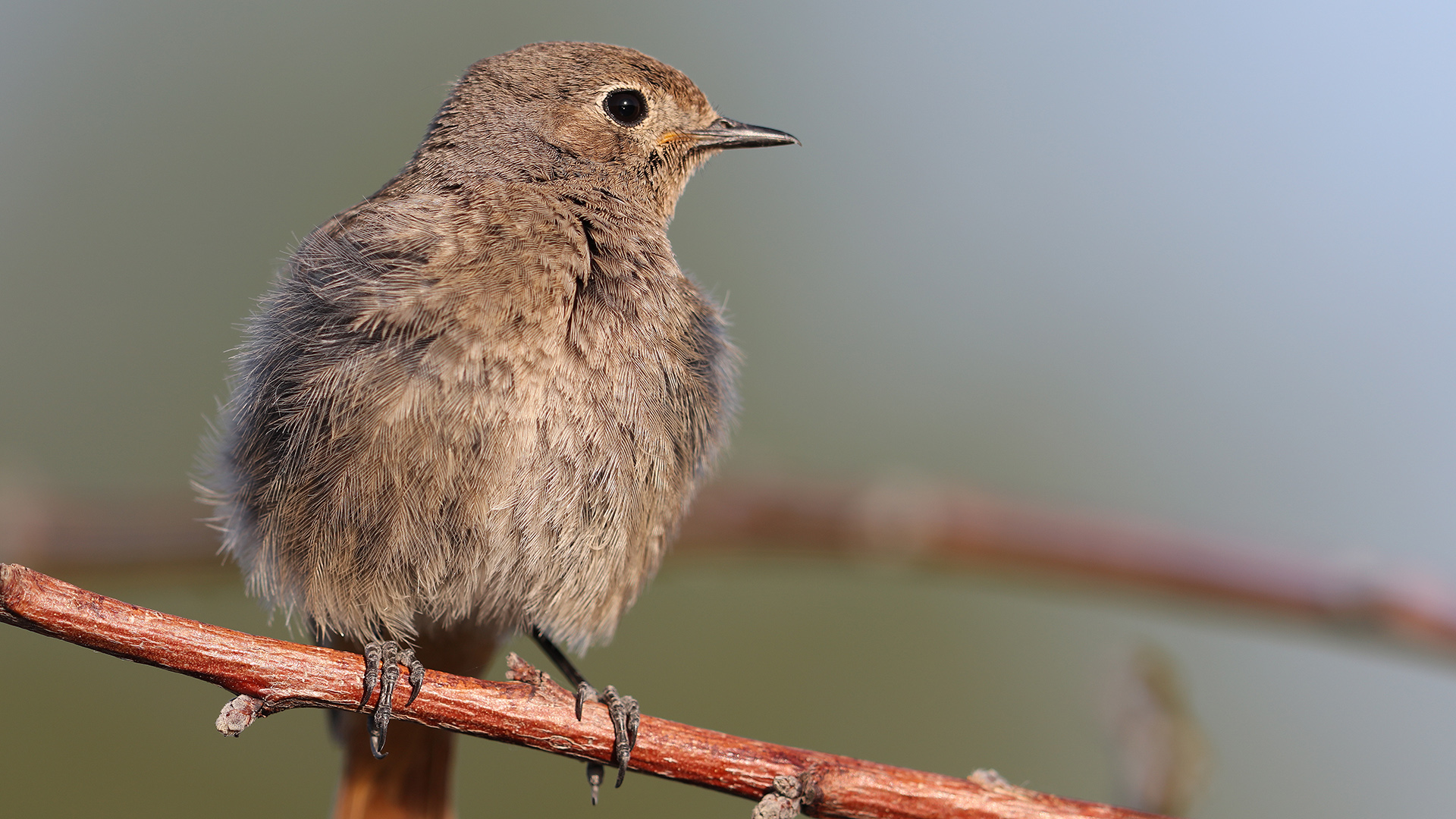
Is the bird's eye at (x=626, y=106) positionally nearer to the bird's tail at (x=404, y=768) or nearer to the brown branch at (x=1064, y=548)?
the brown branch at (x=1064, y=548)

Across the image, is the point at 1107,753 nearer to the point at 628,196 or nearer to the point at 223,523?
the point at 628,196

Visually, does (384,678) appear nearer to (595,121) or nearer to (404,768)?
(404,768)

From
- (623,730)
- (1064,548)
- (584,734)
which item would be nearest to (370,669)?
(584,734)

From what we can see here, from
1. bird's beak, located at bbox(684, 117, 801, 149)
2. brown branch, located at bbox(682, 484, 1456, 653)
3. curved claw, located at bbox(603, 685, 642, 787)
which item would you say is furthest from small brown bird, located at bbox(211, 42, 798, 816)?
bird's beak, located at bbox(684, 117, 801, 149)

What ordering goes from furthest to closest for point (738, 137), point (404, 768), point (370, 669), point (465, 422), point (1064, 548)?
point (738, 137) < point (404, 768) < point (1064, 548) < point (465, 422) < point (370, 669)

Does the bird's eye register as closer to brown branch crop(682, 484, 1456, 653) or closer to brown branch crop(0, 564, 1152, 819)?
brown branch crop(682, 484, 1456, 653)

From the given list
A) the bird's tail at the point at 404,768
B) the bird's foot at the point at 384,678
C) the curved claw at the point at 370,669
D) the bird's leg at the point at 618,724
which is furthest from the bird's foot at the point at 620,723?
the bird's tail at the point at 404,768

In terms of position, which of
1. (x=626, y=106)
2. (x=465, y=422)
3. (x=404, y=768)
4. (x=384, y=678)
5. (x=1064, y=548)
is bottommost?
(x=404, y=768)
